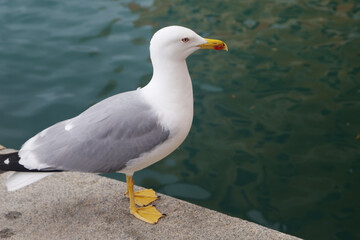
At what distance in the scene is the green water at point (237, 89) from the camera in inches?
156

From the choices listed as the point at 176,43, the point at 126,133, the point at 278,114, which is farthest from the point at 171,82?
the point at 278,114

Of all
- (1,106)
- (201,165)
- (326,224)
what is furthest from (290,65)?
(1,106)

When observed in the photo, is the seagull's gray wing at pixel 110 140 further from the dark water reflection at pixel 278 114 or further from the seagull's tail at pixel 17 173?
the dark water reflection at pixel 278 114

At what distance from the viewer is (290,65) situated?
5.73 metres

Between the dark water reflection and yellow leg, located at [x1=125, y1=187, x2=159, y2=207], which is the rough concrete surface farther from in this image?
the dark water reflection

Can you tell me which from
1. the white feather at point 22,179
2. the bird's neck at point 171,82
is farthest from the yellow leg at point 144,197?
the bird's neck at point 171,82

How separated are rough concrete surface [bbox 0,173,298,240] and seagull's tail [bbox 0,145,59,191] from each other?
0.34 m

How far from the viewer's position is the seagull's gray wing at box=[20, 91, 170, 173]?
2.45 m

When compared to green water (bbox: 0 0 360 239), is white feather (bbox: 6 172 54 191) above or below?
above

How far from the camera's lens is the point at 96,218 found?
9.10 feet

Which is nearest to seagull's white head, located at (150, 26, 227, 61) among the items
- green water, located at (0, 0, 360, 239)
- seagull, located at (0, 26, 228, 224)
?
seagull, located at (0, 26, 228, 224)

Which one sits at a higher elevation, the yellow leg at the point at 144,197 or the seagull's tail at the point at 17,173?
the seagull's tail at the point at 17,173

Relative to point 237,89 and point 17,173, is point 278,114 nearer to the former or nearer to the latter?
point 237,89

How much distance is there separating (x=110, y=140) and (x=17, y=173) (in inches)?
20.6
